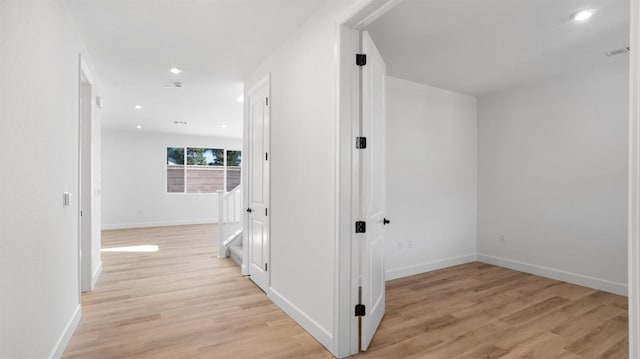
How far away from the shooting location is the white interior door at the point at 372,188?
2.40 m

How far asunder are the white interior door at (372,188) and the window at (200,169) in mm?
8031

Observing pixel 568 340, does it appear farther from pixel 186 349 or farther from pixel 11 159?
pixel 11 159

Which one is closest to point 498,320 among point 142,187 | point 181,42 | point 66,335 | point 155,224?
point 66,335

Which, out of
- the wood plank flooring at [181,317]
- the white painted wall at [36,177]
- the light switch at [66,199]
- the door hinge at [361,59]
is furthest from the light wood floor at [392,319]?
the door hinge at [361,59]

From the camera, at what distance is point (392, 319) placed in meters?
2.95

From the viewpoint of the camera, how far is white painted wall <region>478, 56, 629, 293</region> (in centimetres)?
373

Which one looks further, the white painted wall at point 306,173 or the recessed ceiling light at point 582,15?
the recessed ceiling light at point 582,15

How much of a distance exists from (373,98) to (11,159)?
220 cm

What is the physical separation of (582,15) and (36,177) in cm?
407

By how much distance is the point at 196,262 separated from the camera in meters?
5.08

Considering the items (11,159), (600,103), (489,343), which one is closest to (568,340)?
(489,343)

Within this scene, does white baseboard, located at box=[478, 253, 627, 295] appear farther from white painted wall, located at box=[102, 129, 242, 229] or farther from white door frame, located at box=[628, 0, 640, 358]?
white painted wall, located at box=[102, 129, 242, 229]

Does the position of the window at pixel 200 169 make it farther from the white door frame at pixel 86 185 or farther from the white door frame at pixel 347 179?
the white door frame at pixel 347 179

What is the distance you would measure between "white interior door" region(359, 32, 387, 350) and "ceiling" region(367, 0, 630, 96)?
0.52 m
